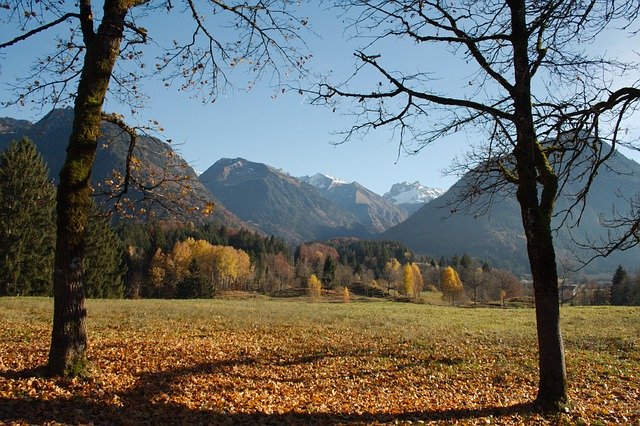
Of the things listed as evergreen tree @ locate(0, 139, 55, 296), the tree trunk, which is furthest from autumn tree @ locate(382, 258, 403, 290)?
the tree trunk

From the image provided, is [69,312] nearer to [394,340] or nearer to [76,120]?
[76,120]

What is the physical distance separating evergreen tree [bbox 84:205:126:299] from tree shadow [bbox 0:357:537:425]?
5291cm

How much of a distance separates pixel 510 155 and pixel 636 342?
1671 cm

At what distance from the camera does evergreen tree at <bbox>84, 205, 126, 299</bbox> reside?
5878cm

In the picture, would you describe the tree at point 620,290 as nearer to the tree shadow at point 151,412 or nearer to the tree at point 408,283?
the tree at point 408,283

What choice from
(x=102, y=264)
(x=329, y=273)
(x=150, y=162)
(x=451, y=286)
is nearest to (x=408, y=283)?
(x=451, y=286)

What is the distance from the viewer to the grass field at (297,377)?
8719mm

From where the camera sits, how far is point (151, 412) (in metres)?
8.54

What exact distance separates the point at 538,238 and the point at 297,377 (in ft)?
23.8

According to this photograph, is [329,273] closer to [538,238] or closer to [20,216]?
[20,216]

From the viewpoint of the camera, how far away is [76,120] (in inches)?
373

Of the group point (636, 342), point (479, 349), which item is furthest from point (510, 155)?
point (636, 342)

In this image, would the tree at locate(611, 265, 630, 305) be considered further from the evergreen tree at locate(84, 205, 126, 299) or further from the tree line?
the evergreen tree at locate(84, 205, 126, 299)

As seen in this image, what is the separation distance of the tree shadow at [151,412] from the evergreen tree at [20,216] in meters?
36.8
